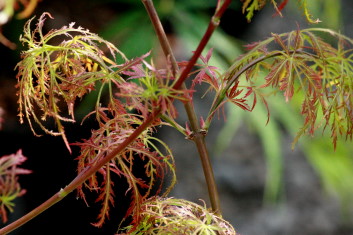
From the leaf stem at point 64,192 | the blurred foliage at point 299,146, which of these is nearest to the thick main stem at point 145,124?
the leaf stem at point 64,192

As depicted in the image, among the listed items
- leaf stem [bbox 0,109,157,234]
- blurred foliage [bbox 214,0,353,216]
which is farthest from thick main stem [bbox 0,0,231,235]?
blurred foliage [bbox 214,0,353,216]

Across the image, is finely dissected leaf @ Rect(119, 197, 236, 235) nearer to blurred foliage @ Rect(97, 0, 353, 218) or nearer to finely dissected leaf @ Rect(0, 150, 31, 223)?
finely dissected leaf @ Rect(0, 150, 31, 223)

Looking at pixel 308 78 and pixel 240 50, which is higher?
pixel 240 50

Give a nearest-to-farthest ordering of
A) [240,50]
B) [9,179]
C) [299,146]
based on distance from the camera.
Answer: [9,179]
[299,146]
[240,50]

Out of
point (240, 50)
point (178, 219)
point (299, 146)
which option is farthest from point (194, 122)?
point (240, 50)

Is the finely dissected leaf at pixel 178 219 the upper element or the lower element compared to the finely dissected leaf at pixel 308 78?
lower

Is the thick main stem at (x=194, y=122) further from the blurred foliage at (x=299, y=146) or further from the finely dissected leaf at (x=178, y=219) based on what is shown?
the blurred foliage at (x=299, y=146)

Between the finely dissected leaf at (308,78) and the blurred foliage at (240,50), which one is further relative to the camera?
the blurred foliage at (240,50)

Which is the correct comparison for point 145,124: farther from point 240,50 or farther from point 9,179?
point 240,50

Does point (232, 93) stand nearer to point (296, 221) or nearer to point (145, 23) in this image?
point (296, 221)
